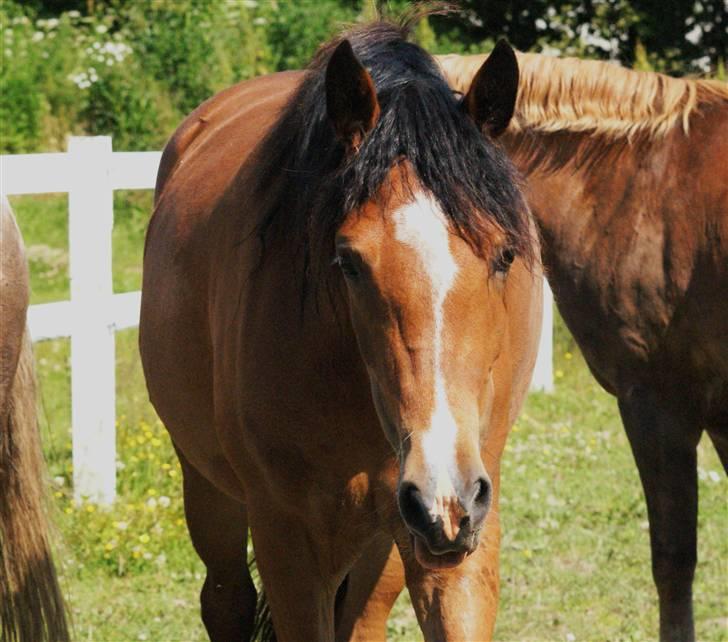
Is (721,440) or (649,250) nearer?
(649,250)

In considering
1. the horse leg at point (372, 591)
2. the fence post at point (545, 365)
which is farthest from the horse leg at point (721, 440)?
the fence post at point (545, 365)

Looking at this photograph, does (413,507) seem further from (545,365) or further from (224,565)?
(545,365)

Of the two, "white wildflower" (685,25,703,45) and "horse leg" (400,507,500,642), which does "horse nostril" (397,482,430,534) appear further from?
"white wildflower" (685,25,703,45)

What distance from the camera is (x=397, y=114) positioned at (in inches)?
95.8

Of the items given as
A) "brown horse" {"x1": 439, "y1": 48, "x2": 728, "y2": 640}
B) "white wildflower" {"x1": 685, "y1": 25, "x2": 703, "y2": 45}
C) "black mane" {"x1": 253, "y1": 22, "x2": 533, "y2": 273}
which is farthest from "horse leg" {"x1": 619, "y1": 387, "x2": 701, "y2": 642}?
"white wildflower" {"x1": 685, "y1": 25, "x2": 703, "y2": 45}

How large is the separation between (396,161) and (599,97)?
1894 millimetres

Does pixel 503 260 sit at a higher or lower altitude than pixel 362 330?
higher

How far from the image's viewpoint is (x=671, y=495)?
3.87 metres

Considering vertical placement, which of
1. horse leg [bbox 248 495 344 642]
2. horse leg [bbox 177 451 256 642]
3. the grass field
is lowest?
the grass field

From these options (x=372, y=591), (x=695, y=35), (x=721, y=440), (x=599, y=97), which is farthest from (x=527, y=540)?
(x=695, y=35)

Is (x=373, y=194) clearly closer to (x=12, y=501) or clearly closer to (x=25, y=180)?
(x=12, y=501)

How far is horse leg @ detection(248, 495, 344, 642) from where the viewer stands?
9.23 ft

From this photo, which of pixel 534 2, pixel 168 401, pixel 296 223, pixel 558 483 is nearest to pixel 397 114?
pixel 296 223

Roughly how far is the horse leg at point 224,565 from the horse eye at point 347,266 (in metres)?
1.63
